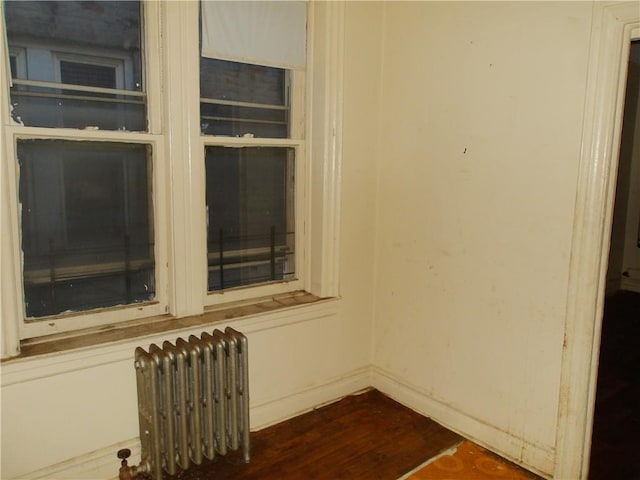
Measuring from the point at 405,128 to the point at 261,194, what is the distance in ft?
2.92

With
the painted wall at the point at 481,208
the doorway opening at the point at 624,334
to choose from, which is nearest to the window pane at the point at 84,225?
the painted wall at the point at 481,208

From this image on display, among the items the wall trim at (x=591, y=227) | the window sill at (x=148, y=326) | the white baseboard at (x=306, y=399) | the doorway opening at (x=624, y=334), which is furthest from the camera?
the white baseboard at (x=306, y=399)

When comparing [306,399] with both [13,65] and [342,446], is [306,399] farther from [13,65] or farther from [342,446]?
[13,65]

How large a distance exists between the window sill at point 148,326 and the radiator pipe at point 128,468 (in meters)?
0.46

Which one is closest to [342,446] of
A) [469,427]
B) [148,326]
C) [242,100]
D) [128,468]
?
[469,427]

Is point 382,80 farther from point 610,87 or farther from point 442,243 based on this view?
point 610,87

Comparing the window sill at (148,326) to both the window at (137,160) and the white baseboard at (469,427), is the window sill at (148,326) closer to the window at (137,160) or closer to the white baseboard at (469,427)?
the window at (137,160)

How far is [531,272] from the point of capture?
2.28 m

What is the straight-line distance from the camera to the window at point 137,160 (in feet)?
6.72

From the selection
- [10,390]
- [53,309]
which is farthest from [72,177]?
[10,390]

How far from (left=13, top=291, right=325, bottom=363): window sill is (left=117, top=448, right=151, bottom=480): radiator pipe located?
464 millimetres

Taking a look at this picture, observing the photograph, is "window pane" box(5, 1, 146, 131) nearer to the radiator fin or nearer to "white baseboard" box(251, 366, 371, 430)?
the radiator fin

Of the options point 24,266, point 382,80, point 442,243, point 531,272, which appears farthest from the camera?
point 382,80

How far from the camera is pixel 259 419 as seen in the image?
8.66 ft
